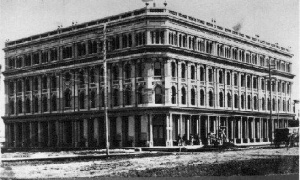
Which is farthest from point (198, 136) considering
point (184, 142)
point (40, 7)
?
point (40, 7)

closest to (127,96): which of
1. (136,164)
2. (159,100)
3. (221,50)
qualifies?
(159,100)

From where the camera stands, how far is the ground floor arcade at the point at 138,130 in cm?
2066

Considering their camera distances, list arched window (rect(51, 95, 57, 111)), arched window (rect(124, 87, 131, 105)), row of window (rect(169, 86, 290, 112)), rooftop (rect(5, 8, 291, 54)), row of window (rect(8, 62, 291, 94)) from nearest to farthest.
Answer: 1. rooftop (rect(5, 8, 291, 54))
2. row of window (rect(169, 86, 290, 112))
3. arched window (rect(124, 87, 131, 105))
4. row of window (rect(8, 62, 291, 94))
5. arched window (rect(51, 95, 57, 111))

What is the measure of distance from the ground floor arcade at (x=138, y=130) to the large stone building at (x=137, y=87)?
37 millimetres

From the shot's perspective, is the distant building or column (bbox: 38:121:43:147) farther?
column (bbox: 38:121:43:147)

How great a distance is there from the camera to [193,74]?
69.4ft

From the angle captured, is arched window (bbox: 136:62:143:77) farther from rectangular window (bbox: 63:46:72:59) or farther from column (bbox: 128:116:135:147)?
rectangular window (bbox: 63:46:72:59)

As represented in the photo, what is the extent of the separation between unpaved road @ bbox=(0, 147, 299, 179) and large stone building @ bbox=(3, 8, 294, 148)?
1.90 ft

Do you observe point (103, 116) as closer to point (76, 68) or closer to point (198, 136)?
point (76, 68)

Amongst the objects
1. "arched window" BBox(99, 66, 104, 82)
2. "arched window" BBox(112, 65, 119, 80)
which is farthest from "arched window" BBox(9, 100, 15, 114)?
"arched window" BBox(112, 65, 119, 80)

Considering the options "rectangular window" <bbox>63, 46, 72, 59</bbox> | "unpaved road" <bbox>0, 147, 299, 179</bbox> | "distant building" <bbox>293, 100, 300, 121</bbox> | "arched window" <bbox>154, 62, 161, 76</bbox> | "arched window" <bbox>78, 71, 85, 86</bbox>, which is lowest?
"unpaved road" <bbox>0, 147, 299, 179</bbox>

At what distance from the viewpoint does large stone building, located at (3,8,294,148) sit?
20.7 meters

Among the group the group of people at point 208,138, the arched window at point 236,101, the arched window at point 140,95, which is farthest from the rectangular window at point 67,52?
the arched window at point 236,101

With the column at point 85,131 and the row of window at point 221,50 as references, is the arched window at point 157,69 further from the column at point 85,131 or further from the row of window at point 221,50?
the column at point 85,131
